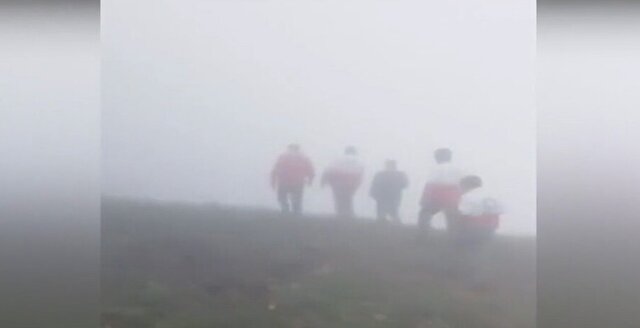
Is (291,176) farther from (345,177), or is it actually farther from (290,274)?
(290,274)

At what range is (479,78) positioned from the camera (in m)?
2.84

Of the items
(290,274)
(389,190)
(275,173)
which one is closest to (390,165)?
Answer: (389,190)

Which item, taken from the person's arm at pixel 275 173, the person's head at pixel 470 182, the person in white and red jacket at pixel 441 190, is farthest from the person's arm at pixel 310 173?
the person's head at pixel 470 182

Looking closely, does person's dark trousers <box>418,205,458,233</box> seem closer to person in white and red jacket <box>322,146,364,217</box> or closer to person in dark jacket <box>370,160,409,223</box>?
person in dark jacket <box>370,160,409,223</box>

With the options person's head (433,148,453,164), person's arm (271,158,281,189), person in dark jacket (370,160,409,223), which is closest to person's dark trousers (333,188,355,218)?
person in dark jacket (370,160,409,223)

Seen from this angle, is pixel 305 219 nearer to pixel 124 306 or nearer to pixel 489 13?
pixel 124 306

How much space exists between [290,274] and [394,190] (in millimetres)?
508

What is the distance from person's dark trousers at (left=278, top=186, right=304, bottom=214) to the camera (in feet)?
9.53

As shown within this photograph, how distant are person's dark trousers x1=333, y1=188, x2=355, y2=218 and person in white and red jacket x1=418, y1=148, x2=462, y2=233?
267 mm

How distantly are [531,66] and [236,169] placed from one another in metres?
1.18

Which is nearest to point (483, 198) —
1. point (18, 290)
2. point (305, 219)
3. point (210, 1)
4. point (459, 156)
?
point (459, 156)

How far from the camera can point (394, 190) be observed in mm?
2891

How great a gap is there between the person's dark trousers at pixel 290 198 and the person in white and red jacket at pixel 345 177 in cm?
10

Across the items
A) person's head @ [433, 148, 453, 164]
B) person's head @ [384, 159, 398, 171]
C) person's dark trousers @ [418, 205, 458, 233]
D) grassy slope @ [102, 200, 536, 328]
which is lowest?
grassy slope @ [102, 200, 536, 328]
